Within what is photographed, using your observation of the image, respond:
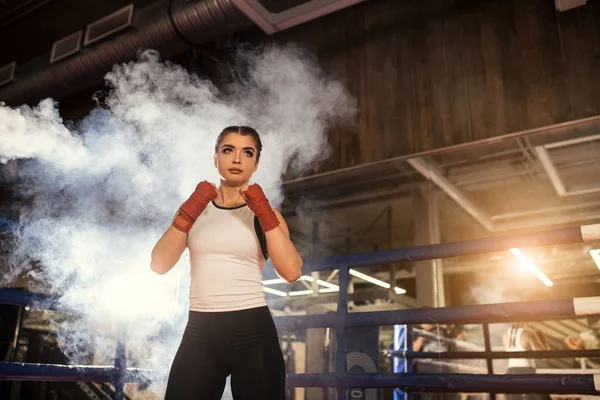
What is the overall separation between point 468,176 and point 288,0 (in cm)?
452

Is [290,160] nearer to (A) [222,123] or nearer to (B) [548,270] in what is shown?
(A) [222,123]

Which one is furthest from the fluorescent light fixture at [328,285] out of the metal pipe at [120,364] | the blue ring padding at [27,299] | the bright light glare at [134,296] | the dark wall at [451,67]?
the blue ring padding at [27,299]

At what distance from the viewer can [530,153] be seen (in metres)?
6.70

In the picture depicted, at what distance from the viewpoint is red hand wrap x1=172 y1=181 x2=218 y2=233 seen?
1739 millimetres

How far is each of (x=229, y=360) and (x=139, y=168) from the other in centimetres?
427

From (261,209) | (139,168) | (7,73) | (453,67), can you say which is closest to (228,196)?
(261,209)

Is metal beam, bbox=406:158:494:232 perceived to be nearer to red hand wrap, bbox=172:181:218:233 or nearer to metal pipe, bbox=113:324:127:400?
metal pipe, bbox=113:324:127:400

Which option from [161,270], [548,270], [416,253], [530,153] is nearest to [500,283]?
[548,270]

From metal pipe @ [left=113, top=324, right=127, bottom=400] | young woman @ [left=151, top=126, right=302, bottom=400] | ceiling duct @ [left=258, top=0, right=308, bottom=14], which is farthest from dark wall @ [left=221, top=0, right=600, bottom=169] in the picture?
young woman @ [left=151, top=126, right=302, bottom=400]

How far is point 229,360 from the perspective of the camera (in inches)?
65.2

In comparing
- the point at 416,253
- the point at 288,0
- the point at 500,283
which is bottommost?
the point at 416,253

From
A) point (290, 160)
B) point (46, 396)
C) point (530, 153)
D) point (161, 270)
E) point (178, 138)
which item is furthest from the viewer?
point (46, 396)

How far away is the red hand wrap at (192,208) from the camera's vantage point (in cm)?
174

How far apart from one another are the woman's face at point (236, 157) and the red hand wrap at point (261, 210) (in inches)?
8.5
